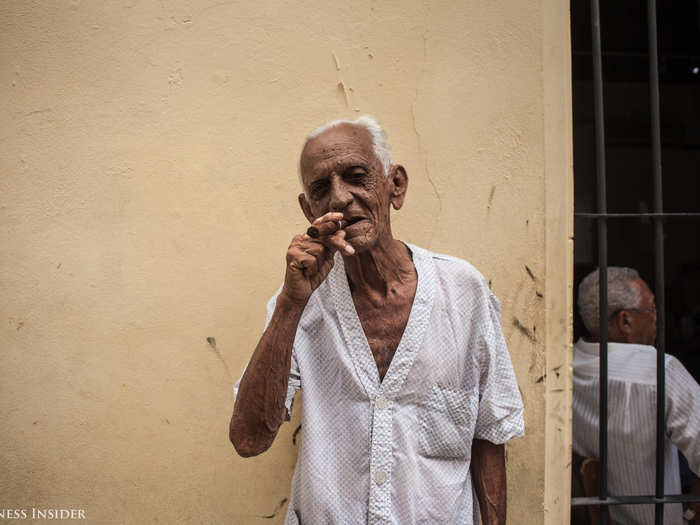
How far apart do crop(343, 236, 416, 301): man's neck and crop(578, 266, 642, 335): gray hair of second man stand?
4.19 feet

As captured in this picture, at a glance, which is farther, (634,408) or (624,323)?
(624,323)

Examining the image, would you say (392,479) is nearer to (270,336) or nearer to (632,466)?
(270,336)

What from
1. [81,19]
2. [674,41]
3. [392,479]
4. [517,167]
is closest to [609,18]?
[674,41]

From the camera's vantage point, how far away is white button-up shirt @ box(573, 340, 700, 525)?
6.87ft

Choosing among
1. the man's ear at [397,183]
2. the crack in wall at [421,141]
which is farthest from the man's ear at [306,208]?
the crack in wall at [421,141]

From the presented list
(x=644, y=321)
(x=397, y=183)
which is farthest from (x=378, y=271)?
(x=644, y=321)

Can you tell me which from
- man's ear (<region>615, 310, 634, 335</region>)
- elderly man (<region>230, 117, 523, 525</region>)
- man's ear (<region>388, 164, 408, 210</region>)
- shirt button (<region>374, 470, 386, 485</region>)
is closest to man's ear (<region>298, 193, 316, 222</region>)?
elderly man (<region>230, 117, 523, 525</region>)

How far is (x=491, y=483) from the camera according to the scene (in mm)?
1580

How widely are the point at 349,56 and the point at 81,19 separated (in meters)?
1.08

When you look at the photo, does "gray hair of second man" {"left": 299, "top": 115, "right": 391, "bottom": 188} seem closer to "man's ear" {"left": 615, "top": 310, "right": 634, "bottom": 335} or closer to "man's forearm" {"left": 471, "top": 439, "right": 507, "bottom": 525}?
"man's forearm" {"left": 471, "top": 439, "right": 507, "bottom": 525}

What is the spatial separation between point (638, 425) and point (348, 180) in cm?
174

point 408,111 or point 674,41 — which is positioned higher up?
point 674,41

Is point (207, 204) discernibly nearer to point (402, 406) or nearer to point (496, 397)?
point (402, 406)

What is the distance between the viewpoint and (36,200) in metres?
1.97
